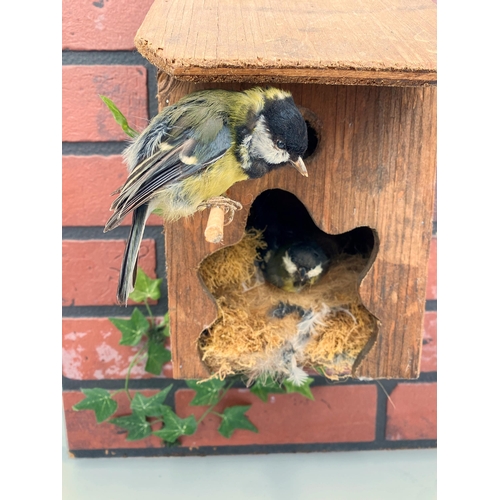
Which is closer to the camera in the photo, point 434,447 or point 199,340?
point 199,340

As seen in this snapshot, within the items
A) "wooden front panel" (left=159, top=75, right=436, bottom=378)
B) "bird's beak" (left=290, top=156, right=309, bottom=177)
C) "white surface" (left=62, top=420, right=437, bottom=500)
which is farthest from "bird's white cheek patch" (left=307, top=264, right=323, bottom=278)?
"white surface" (left=62, top=420, right=437, bottom=500)

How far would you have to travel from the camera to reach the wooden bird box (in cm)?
47

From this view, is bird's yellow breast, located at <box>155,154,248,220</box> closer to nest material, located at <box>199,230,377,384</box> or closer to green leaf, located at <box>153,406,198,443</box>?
nest material, located at <box>199,230,377,384</box>

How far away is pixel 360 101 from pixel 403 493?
654 mm

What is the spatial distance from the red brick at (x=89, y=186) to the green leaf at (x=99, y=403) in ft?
0.89

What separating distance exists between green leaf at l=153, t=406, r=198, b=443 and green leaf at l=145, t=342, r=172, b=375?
0.22ft

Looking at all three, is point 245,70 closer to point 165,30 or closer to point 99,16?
point 165,30

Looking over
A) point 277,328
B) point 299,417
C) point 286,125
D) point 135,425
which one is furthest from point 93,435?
point 286,125

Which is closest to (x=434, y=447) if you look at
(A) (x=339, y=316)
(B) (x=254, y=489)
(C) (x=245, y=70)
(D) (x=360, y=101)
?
(B) (x=254, y=489)

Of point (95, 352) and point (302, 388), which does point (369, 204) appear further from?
point (95, 352)

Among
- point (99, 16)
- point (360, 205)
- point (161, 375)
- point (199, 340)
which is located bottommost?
point (161, 375)

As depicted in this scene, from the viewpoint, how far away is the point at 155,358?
91 centimetres

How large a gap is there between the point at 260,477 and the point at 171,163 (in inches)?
24.8

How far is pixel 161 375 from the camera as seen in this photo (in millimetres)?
949
